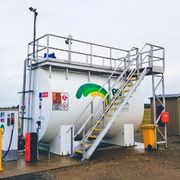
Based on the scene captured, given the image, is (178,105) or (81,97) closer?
(81,97)

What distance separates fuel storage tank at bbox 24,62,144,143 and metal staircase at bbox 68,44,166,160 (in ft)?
1.52

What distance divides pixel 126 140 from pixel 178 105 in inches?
302

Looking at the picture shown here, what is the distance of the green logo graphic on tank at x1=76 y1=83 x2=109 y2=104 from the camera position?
10783 millimetres

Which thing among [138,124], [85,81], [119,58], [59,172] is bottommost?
[59,172]

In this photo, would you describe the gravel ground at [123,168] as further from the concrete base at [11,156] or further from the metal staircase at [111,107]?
the concrete base at [11,156]

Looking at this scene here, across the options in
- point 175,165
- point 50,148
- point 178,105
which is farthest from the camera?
point 178,105

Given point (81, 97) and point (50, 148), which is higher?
point (81, 97)

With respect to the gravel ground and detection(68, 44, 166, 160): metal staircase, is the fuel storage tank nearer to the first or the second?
detection(68, 44, 166, 160): metal staircase

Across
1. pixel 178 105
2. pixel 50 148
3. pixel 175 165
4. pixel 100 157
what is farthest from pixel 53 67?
pixel 178 105

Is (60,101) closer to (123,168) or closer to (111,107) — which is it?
(111,107)

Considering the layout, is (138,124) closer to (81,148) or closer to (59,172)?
(81,148)

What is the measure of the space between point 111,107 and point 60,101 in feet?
7.19

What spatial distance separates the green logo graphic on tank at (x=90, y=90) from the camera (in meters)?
10.8

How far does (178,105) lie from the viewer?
18172 millimetres
